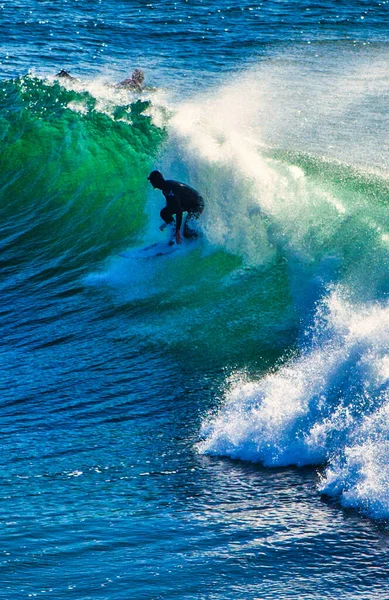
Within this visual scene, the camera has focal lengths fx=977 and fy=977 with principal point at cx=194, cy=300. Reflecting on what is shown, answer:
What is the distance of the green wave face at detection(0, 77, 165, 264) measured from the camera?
16281 millimetres

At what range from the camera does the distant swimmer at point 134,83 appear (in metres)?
22.7

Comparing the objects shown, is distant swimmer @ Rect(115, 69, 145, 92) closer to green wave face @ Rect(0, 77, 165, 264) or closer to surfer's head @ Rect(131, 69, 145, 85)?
surfer's head @ Rect(131, 69, 145, 85)

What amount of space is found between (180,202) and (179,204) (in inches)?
4.6

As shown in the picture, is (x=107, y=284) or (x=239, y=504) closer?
(x=239, y=504)

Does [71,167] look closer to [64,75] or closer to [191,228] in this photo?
[191,228]

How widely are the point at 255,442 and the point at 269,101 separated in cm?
1446

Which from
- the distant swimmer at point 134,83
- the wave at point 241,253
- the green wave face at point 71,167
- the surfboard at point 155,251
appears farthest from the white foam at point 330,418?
the distant swimmer at point 134,83

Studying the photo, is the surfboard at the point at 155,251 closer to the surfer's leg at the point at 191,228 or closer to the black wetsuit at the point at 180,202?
the surfer's leg at the point at 191,228

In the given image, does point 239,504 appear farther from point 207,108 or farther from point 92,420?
point 207,108

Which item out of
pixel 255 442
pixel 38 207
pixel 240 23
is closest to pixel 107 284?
pixel 38 207

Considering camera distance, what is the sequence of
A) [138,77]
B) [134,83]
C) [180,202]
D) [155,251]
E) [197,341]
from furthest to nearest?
[138,77] < [134,83] < [155,251] < [180,202] < [197,341]

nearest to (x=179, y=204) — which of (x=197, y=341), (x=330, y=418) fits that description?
(x=197, y=341)

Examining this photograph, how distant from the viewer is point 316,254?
13086 millimetres

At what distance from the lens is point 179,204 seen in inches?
539
